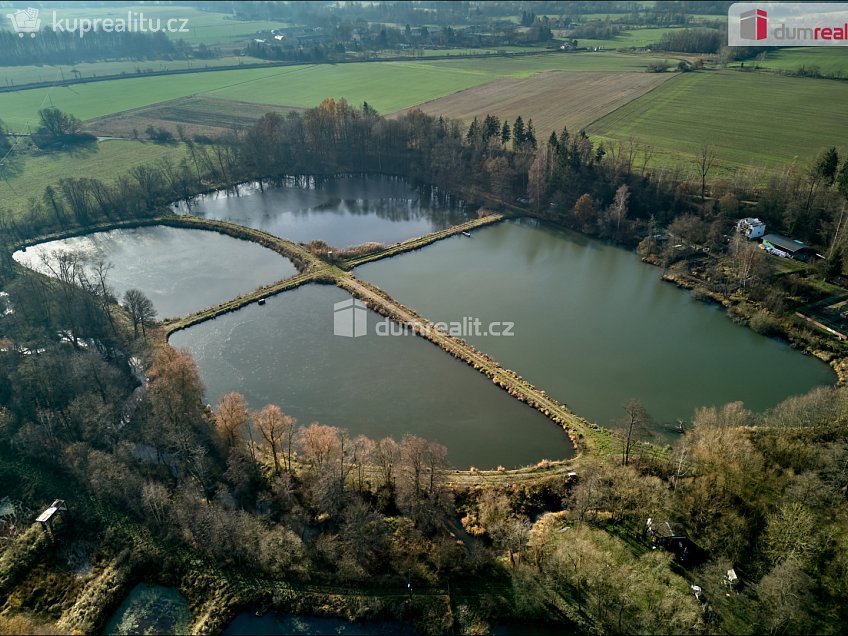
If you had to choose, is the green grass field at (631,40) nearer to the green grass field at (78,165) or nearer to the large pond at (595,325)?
the large pond at (595,325)

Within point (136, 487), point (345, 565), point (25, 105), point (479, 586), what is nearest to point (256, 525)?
point (345, 565)

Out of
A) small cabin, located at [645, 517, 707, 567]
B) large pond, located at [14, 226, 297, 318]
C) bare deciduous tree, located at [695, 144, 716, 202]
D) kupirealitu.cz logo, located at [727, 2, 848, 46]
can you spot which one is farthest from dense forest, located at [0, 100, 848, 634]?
kupirealitu.cz logo, located at [727, 2, 848, 46]

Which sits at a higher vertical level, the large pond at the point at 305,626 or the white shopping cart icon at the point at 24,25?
the white shopping cart icon at the point at 24,25

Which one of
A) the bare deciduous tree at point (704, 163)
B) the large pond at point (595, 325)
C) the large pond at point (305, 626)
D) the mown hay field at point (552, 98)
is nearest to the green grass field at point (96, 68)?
the mown hay field at point (552, 98)

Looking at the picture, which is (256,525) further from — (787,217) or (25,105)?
(25,105)

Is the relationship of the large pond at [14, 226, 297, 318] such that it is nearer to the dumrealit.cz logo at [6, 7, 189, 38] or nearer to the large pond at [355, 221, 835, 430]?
the large pond at [355, 221, 835, 430]

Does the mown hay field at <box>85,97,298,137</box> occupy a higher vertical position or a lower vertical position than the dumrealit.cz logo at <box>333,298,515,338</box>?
higher

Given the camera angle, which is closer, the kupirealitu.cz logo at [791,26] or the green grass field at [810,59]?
the green grass field at [810,59]
